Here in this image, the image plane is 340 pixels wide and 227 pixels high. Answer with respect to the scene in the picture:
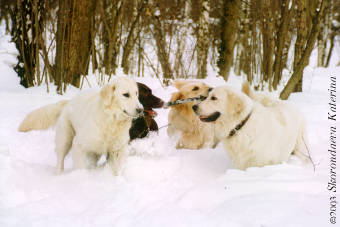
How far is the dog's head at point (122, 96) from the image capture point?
3494mm

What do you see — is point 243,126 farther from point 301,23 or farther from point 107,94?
point 301,23

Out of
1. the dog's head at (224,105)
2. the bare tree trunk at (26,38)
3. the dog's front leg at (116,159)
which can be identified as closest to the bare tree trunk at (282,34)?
the dog's head at (224,105)

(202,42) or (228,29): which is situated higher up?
(228,29)

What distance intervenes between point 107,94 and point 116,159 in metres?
0.77

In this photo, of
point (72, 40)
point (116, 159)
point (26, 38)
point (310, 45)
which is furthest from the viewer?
point (26, 38)

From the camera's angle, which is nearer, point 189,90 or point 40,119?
point 40,119

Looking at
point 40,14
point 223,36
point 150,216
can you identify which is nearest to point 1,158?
point 150,216

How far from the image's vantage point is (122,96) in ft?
11.5

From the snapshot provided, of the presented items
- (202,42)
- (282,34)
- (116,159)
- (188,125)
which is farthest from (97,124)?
(202,42)

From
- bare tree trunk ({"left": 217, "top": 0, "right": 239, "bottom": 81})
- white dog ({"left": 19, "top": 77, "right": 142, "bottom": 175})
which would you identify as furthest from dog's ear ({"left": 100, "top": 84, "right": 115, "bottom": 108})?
bare tree trunk ({"left": 217, "top": 0, "right": 239, "bottom": 81})

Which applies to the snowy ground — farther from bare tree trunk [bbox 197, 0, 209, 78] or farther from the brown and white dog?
bare tree trunk [bbox 197, 0, 209, 78]

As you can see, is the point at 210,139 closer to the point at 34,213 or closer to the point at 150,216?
the point at 150,216

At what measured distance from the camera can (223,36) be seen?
871 centimetres

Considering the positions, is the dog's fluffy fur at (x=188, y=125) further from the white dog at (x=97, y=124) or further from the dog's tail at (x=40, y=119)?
the dog's tail at (x=40, y=119)
